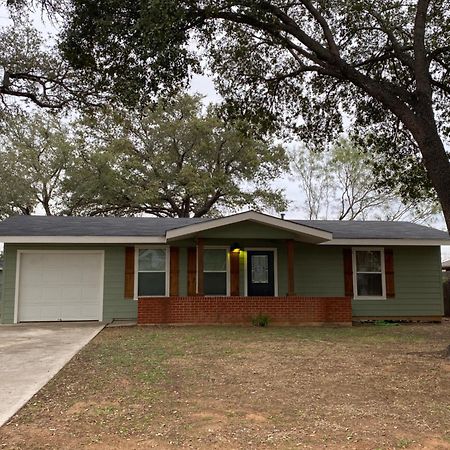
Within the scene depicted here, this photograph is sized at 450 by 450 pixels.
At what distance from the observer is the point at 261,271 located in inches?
500

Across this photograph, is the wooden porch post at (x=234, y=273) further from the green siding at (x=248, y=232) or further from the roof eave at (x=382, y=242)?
the roof eave at (x=382, y=242)

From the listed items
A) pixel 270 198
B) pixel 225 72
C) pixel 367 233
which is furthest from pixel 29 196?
pixel 367 233

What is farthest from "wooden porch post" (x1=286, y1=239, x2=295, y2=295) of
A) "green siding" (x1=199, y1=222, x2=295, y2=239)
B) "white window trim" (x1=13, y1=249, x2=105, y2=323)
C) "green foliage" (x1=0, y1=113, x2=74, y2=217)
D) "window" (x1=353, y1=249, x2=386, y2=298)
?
"green foliage" (x1=0, y1=113, x2=74, y2=217)

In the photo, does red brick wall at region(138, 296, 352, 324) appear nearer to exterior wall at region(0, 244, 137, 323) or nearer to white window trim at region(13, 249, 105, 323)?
exterior wall at region(0, 244, 137, 323)

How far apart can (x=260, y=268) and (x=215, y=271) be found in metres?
1.26

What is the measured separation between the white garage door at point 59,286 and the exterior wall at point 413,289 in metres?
7.12

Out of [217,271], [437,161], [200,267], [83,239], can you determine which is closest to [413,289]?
[217,271]

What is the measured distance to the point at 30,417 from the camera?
420 centimetres

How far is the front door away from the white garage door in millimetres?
4010

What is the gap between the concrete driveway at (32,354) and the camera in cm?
495

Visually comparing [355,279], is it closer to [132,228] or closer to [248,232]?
[248,232]

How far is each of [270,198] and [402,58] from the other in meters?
15.5

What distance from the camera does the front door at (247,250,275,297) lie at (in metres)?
12.7

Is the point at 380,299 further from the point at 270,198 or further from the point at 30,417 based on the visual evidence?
the point at 270,198
